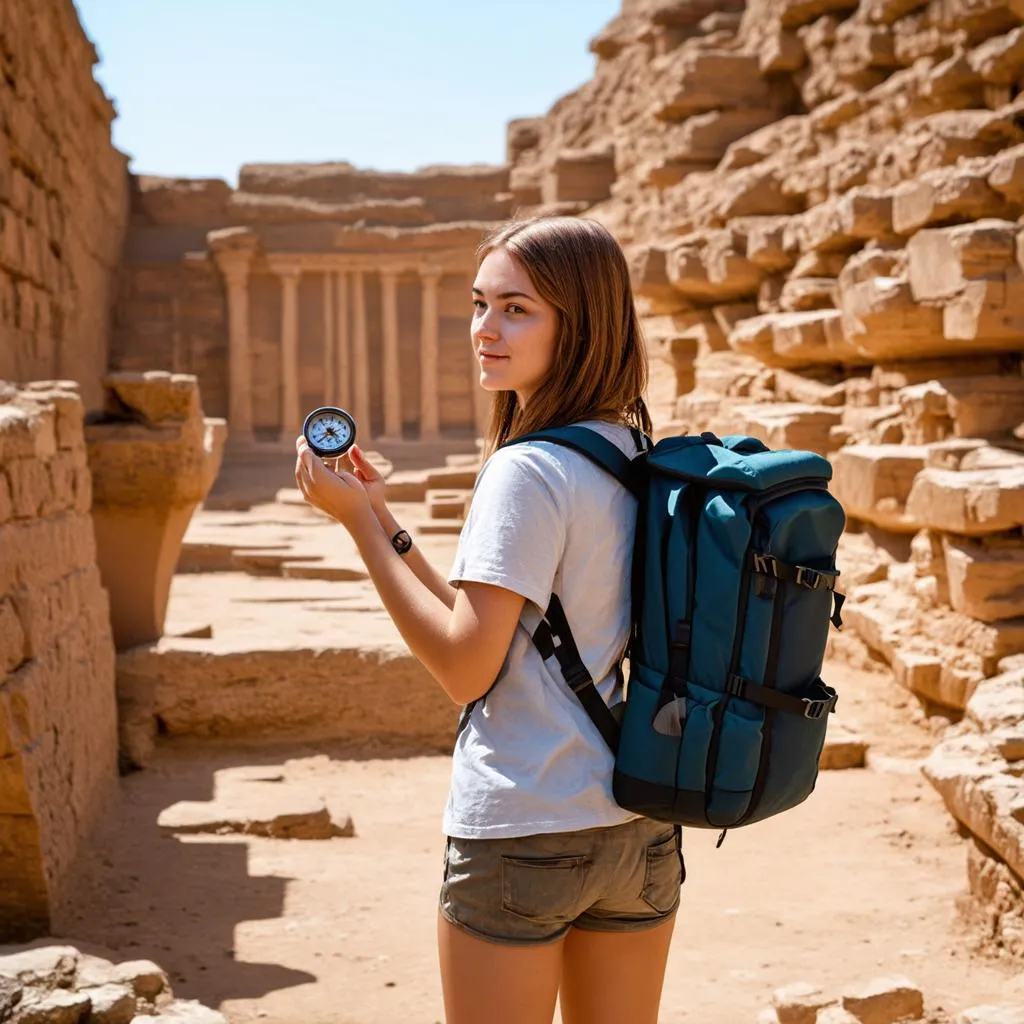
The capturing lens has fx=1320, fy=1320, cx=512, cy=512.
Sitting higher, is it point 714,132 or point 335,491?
point 714,132

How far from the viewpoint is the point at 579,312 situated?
2.11 m

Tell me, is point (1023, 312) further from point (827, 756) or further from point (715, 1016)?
point (715, 1016)

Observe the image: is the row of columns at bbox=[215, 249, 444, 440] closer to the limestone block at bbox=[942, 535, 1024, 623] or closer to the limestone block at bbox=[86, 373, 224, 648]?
the limestone block at bbox=[86, 373, 224, 648]

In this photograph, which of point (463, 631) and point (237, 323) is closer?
point (463, 631)

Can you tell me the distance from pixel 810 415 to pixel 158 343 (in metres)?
12.2

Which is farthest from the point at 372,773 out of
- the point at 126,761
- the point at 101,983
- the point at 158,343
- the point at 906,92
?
the point at 158,343

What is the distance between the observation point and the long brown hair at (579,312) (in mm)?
2092

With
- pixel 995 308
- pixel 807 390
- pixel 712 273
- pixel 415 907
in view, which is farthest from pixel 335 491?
pixel 712 273

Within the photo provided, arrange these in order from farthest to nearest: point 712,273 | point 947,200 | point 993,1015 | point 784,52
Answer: point 784,52
point 712,273
point 947,200
point 993,1015

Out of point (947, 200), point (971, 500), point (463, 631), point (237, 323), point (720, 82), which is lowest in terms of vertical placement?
point (971, 500)

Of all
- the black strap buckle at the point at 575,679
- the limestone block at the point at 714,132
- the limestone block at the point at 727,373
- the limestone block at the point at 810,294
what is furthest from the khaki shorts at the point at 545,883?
the limestone block at the point at 714,132

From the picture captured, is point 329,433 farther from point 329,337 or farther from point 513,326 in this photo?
point 329,337

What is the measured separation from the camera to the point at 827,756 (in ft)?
23.0

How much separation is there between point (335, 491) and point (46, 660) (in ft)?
9.99
